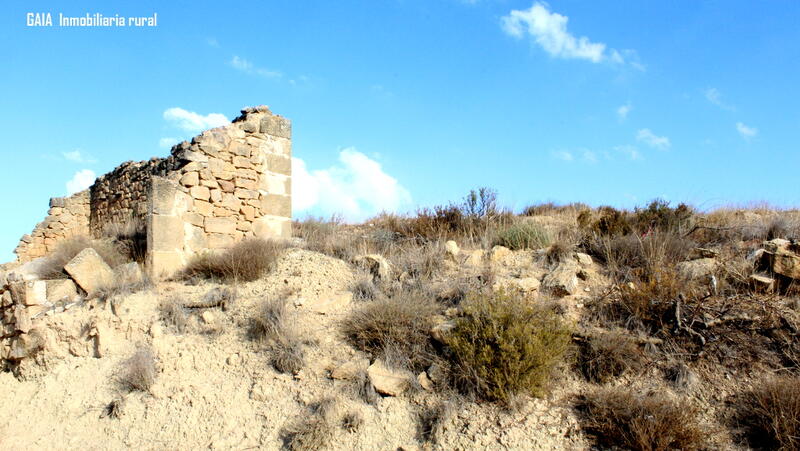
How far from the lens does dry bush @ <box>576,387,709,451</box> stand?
4.25 m

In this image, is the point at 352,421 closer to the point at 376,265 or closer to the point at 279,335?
the point at 279,335

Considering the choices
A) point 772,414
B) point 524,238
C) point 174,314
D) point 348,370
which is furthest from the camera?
point 524,238

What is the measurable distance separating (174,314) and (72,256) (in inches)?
118

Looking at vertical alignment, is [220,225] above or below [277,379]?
above

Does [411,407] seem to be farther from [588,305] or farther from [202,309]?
[202,309]

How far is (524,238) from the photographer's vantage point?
27.1 feet

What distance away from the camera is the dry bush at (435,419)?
15.3ft

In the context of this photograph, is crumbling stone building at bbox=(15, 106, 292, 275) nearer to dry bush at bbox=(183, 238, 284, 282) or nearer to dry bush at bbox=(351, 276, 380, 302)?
dry bush at bbox=(183, 238, 284, 282)

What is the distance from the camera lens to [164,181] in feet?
26.3

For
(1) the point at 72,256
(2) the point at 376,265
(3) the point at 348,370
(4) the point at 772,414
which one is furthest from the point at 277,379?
(1) the point at 72,256

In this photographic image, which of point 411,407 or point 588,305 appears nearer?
point 411,407

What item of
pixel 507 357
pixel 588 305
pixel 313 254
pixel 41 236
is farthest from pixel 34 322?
pixel 41 236

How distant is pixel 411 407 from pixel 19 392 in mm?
4942

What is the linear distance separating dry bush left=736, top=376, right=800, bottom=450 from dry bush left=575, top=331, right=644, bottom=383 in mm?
874
